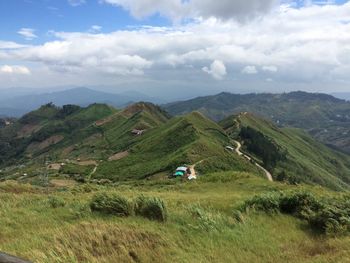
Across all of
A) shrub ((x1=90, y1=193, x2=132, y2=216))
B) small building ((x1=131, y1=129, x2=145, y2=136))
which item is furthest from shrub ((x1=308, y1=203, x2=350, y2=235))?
small building ((x1=131, y1=129, x2=145, y2=136))

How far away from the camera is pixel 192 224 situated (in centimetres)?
1172

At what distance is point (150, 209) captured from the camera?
40.3ft

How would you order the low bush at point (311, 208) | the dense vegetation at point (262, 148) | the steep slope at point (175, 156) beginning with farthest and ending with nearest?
the dense vegetation at point (262, 148) < the steep slope at point (175, 156) < the low bush at point (311, 208)

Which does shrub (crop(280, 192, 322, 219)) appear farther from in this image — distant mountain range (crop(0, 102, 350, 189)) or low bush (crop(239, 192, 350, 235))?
distant mountain range (crop(0, 102, 350, 189))

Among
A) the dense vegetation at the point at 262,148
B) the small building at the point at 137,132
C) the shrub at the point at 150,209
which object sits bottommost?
the dense vegetation at the point at 262,148

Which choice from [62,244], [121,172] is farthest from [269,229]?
[121,172]

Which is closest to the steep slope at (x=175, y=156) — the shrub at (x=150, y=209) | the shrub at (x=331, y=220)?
the shrub at (x=331, y=220)

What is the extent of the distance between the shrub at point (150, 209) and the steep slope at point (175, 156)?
69.2 meters

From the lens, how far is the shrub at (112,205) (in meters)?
12.1

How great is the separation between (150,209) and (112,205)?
1253mm

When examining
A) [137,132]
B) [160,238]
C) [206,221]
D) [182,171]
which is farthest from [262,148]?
[160,238]

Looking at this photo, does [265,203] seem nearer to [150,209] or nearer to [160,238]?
[150,209]

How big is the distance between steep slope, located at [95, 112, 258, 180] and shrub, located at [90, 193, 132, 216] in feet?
227

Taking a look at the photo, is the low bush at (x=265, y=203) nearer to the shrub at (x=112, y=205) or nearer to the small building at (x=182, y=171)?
the shrub at (x=112, y=205)
